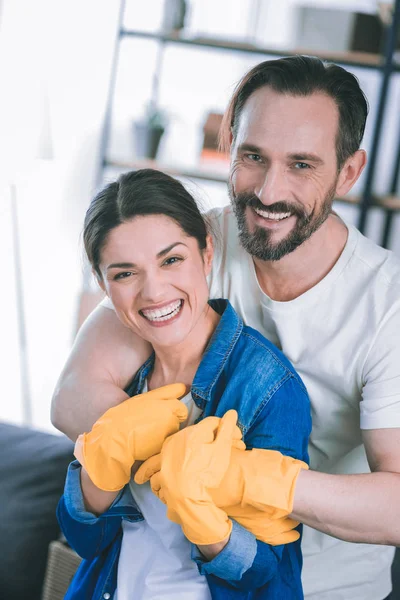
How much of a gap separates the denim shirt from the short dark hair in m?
0.42

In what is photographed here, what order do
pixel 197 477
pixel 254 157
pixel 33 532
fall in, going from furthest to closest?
1. pixel 33 532
2. pixel 254 157
3. pixel 197 477

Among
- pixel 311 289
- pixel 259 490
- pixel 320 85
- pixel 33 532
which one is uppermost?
pixel 320 85

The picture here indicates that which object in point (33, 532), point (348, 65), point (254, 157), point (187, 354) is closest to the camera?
point (187, 354)

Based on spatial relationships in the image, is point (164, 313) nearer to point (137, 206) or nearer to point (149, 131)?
point (137, 206)

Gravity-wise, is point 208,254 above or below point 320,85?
below

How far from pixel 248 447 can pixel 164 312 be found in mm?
266

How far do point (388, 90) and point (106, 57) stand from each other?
4.79ft

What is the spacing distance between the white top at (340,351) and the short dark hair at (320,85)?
198 mm

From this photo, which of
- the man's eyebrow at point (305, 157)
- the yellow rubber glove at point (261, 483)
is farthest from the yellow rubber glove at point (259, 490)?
the man's eyebrow at point (305, 157)

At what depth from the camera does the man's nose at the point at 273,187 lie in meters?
1.28

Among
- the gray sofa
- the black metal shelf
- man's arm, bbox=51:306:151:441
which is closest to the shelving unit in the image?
the black metal shelf

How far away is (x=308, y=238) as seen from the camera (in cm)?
133

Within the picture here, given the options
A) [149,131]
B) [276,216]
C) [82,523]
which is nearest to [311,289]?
[276,216]

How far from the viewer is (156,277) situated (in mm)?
1133
